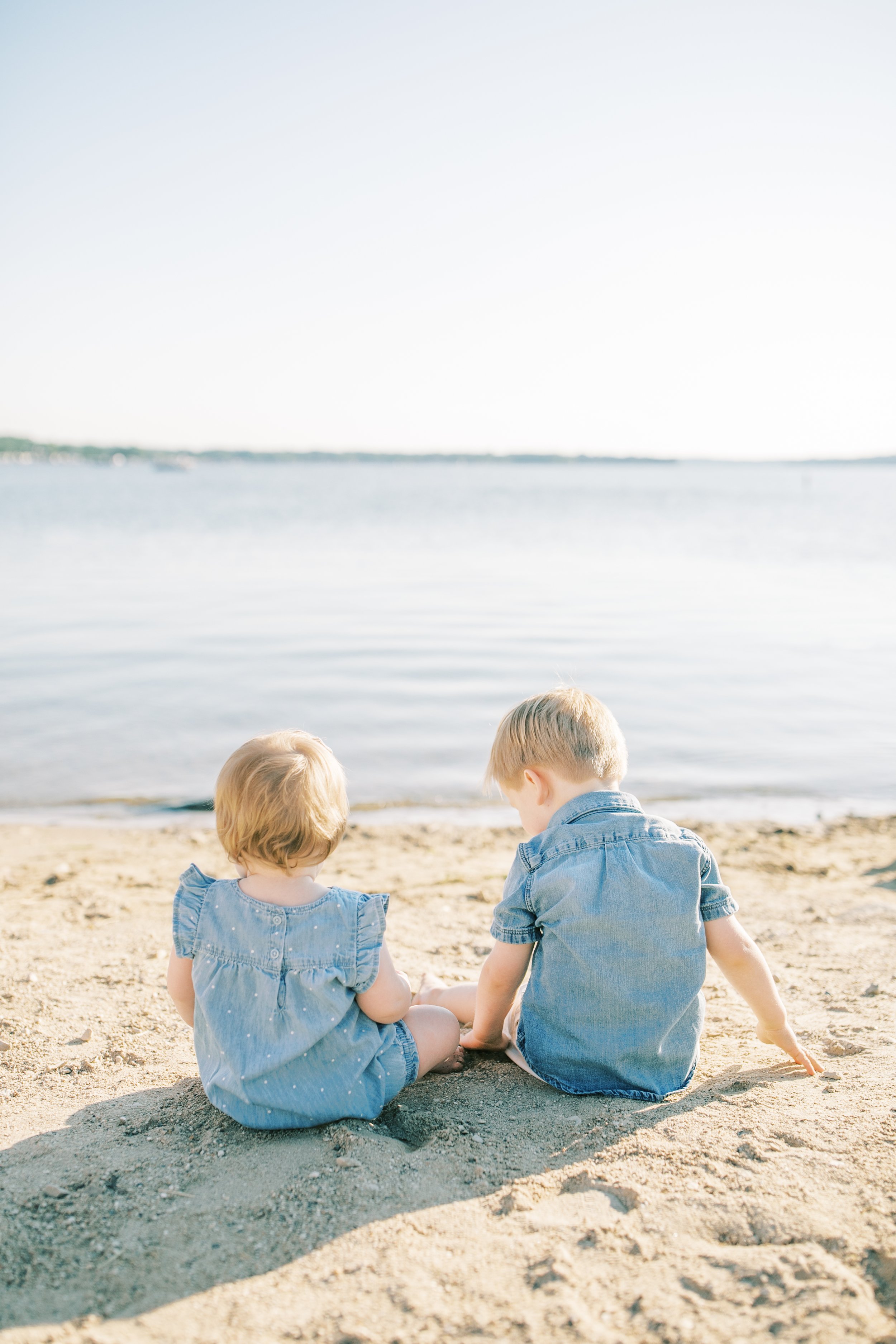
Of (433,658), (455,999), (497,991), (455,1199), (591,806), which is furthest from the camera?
(433,658)

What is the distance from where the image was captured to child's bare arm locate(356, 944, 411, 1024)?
8.11 ft

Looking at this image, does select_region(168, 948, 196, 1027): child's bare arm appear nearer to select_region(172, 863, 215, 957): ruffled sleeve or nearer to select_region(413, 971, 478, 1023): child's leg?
select_region(172, 863, 215, 957): ruffled sleeve

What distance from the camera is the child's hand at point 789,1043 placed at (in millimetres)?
2688

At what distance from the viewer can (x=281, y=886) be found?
2465mm

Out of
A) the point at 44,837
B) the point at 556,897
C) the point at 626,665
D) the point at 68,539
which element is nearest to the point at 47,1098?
the point at 556,897

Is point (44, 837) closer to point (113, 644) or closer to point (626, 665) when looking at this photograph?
point (113, 644)

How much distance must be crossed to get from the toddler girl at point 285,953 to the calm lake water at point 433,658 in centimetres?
438

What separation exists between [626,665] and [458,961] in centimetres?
787

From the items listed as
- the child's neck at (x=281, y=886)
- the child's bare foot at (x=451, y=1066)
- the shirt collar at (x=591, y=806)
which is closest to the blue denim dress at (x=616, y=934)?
the shirt collar at (x=591, y=806)

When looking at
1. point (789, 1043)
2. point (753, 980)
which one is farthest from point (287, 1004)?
point (789, 1043)

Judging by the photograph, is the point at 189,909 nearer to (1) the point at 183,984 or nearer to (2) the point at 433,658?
(1) the point at 183,984

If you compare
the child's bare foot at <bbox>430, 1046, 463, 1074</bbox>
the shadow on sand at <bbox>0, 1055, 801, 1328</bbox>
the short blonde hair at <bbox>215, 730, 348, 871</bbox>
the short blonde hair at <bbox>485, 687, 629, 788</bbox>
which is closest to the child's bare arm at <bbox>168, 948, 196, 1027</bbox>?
the shadow on sand at <bbox>0, 1055, 801, 1328</bbox>

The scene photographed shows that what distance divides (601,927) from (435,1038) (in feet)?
2.13

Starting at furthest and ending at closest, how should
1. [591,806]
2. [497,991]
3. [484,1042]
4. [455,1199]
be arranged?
[484,1042], [497,991], [591,806], [455,1199]
